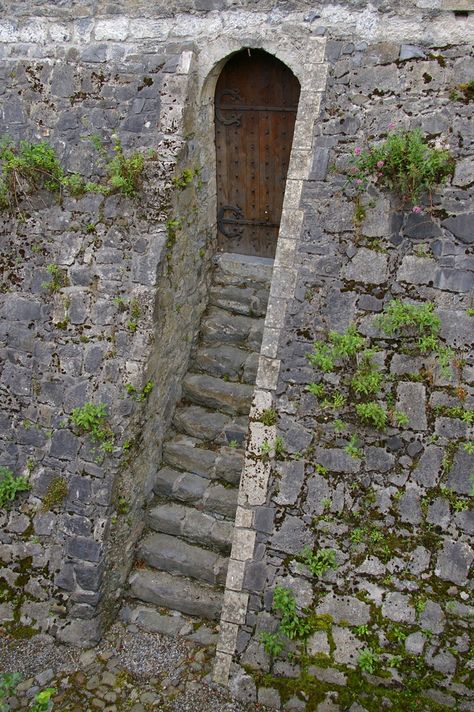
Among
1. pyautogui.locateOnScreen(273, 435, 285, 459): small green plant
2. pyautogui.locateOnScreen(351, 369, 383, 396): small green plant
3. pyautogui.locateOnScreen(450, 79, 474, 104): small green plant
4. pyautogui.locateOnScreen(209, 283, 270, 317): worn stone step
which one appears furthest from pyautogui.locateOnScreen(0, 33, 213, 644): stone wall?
pyautogui.locateOnScreen(450, 79, 474, 104): small green plant

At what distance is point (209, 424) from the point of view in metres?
5.66

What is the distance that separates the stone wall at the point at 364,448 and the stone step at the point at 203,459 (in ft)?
2.70

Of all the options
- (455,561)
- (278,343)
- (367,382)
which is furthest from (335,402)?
(455,561)

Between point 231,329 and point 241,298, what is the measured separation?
1.09ft

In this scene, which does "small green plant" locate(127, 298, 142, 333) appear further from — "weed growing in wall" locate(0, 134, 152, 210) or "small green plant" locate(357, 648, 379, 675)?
"small green plant" locate(357, 648, 379, 675)

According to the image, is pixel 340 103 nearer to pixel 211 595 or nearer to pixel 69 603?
pixel 211 595

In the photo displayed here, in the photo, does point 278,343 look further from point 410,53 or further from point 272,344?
point 410,53

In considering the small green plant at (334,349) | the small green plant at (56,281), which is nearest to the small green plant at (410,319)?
Answer: the small green plant at (334,349)

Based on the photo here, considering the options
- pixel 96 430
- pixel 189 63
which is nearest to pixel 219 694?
pixel 96 430

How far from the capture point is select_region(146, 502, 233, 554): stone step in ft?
17.0

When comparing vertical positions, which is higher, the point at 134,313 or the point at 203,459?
the point at 134,313

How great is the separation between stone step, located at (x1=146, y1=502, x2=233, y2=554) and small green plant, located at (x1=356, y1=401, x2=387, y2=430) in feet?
5.31

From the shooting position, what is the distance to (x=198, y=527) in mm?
5277

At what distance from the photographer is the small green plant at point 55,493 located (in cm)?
508
